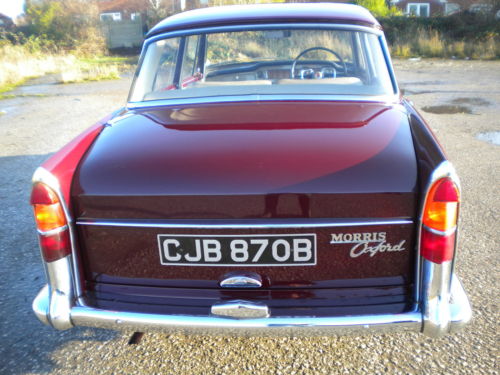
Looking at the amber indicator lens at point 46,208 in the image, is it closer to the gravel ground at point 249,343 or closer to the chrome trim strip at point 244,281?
the chrome trim strip at point 244,281

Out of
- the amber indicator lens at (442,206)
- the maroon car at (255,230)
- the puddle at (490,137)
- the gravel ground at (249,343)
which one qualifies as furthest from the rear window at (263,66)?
the puddle at (490,137)

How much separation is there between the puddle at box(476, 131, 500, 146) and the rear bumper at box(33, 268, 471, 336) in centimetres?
462

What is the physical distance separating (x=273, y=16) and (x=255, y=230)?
5.17 feet

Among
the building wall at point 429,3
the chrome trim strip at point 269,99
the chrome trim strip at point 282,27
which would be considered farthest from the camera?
the building wall at point 429,3

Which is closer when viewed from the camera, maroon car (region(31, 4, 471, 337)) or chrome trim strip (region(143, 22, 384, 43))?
maroon car (region(31, 4, 471, 337))

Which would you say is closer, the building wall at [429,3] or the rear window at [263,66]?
the rear window at [263,66]

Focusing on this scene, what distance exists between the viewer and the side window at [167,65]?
2908 millimetres

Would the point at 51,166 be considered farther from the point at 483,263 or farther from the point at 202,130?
the point at 483,263

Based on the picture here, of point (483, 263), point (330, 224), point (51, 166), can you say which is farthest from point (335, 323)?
point (483, 263)

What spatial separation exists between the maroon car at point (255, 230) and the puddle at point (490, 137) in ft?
14.6

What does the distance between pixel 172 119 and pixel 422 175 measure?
125cm

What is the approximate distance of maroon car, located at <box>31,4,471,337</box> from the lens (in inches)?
67.0

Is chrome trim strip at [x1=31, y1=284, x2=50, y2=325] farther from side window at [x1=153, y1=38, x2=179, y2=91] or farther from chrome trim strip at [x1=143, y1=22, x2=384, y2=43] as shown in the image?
chrome trim strip at [x1=143, y1=22, x2=384, y2=43]

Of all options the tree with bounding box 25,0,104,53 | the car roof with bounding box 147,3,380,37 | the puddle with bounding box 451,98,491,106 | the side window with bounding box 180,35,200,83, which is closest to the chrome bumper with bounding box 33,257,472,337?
the car roof with bounding box 147,3,380,37
